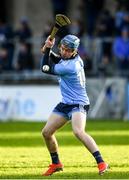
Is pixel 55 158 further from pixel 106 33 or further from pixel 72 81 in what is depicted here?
pixel 106 33

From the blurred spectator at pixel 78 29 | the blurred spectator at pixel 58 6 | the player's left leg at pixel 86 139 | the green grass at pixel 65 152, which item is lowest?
the green grass at pixel 65 152

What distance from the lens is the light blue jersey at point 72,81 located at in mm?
14930

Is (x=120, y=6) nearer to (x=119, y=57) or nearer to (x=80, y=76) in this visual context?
(x=119, y=57)

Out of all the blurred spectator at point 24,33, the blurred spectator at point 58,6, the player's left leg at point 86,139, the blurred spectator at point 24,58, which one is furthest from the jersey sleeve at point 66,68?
the blurred spectator at point 58,6

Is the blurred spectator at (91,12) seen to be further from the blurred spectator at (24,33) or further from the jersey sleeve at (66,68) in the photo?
the jersey sleeve at (66,68)

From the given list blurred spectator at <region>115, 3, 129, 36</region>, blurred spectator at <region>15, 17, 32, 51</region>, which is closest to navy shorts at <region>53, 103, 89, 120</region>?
blurred spectator at <region>115, 3, 129, 36</region>

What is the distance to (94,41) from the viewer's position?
3150cm

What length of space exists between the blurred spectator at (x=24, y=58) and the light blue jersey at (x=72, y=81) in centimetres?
1716

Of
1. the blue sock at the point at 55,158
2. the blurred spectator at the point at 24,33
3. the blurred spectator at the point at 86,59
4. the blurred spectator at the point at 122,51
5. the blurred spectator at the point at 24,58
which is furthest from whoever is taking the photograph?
the blurred spectator at the point at 24,33

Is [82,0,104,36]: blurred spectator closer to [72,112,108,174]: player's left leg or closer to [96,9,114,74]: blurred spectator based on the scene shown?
[96,9,114,74]: blurred spectator

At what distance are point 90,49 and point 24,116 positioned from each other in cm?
391

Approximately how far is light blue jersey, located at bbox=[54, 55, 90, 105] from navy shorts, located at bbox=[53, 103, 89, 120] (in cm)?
7

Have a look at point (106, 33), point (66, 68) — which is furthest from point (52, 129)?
point (106, 33)

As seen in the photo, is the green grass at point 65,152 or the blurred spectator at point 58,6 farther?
the blurred spectator at point 58,6
